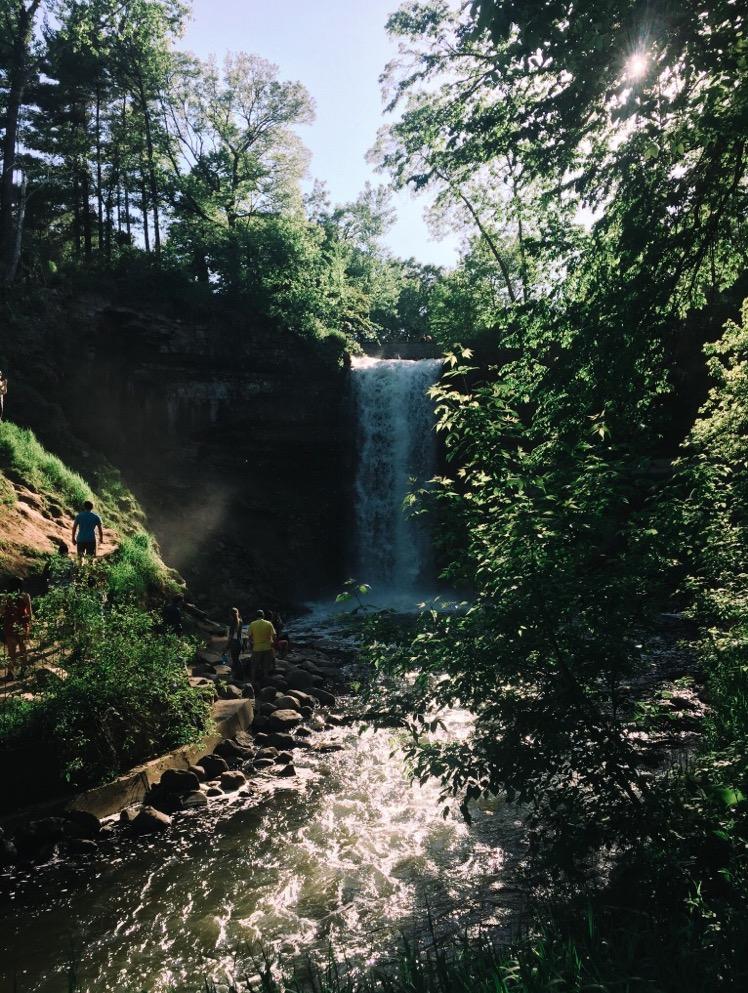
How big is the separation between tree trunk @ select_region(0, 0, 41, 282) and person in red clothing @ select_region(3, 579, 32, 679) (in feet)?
63.2

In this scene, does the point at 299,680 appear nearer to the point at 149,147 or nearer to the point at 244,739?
the point at 244,739

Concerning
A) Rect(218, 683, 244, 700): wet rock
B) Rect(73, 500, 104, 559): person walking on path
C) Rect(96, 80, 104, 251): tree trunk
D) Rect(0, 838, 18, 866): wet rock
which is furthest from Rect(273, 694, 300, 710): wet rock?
Rect(96, 80, 104, 251): tree trunk

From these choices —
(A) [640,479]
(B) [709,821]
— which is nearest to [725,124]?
(A) [640,479]

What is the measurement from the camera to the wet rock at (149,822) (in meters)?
9.46

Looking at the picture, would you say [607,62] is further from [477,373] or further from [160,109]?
[160,109]

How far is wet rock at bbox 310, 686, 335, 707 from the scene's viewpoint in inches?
619

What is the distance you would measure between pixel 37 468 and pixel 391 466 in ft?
51.4

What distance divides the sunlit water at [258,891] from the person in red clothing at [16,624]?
4.00 m

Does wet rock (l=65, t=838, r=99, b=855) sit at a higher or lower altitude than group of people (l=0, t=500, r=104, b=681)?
lower

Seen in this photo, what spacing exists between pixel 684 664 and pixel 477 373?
15.9 m

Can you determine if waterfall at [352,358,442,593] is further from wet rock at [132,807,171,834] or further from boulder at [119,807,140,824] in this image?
wet rock at [132,807,171,834]

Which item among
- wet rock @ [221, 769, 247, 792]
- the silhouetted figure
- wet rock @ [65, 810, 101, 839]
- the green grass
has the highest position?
the green grass

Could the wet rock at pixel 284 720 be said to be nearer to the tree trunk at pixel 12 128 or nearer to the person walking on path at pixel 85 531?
the person walking on path at pixel 85 531

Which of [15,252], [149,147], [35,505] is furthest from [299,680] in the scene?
[149,147]
